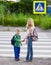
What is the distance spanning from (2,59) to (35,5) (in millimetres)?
14500

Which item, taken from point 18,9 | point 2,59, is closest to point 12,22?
point 18,9

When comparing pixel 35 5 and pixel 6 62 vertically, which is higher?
pixel 35 5

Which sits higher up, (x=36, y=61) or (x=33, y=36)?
(x=33, y=36)

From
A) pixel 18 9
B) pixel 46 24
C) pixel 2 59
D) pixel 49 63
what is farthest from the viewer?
pixel 18 9

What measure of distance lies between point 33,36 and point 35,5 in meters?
14.8

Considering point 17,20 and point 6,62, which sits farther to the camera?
point 17,20

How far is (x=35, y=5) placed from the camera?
80.7ft

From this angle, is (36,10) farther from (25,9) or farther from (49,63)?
(49,63)

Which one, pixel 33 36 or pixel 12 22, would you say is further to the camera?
pixel 12 22

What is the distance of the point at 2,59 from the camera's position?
10.5m

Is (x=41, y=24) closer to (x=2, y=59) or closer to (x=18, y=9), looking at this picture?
(x=18, y=9)

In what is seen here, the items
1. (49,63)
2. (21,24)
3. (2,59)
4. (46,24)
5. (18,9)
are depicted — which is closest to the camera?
(49,63)

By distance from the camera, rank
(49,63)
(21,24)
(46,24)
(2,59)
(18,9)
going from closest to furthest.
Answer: (49,63) → (2,59) → (46,24) → (21,24) → (18,9)

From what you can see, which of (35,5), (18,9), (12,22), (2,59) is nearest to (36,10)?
(35,5)
